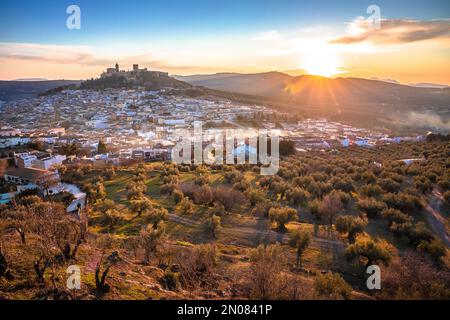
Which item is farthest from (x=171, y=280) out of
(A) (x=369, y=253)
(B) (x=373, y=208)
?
(B) (x=373, y=208)

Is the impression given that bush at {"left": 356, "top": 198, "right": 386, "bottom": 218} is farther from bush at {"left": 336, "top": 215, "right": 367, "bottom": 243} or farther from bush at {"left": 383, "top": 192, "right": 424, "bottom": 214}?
bush at {"left": 336, "top": 215, "right": 367, "bottom": 243}

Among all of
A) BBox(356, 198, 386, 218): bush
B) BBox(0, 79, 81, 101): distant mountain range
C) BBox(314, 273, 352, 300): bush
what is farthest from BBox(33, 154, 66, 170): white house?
BBox(0, 79, 81, 101): distant mountain range

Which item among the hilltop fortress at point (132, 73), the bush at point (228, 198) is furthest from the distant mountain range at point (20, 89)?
the bush at point (228, 198)

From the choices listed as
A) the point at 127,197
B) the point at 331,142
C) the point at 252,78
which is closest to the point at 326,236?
the point at 127,197

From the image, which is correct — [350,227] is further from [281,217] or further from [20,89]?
[20,89]
